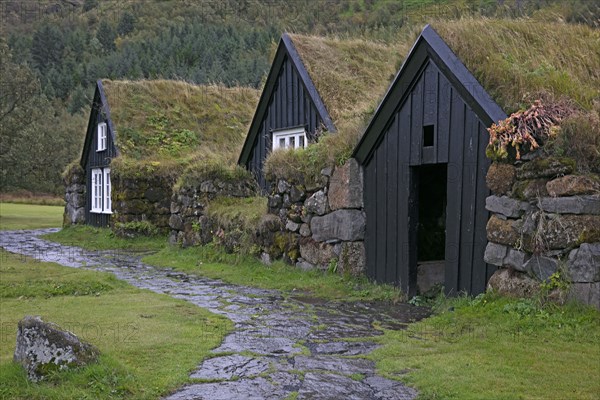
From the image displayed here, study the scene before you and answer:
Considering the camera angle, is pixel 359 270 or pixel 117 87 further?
pixel 117 87

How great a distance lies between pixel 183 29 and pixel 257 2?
18.4 m

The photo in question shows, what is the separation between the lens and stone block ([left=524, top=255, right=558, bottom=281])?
315 inches

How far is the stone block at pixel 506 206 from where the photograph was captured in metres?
8.50

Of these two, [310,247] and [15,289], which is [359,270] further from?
[15,289]

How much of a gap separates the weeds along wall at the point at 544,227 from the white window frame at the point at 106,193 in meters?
20.5

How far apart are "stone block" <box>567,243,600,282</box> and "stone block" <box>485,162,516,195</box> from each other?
1.32 meters

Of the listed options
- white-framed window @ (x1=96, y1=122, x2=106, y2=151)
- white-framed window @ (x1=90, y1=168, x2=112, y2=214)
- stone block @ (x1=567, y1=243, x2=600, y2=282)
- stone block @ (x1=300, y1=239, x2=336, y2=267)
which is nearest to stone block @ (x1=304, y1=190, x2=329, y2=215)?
stone block @ (x1=300, y1=239, x2=336, y2=267)

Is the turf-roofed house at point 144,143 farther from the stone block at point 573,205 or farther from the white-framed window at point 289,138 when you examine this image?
the stone block at point 573,205

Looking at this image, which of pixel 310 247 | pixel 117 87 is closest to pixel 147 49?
pixel 117 87

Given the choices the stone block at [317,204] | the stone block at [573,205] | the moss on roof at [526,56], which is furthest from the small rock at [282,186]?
the stone block at [573,205]

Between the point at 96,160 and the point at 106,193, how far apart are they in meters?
1.95

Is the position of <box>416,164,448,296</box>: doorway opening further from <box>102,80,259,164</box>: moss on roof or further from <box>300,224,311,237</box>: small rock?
<box>102,80,259,164</box>: moss on roof

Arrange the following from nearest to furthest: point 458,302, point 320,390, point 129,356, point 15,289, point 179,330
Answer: point 320,390 < point 129,356 < point 179,330 < point 458,302 < point 15,289

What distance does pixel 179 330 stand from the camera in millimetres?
8328
